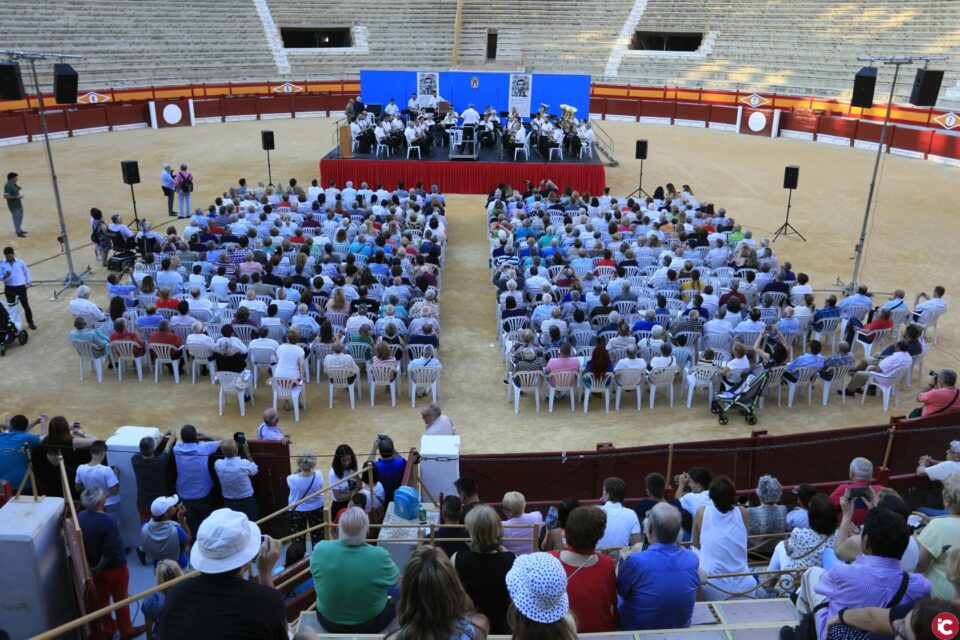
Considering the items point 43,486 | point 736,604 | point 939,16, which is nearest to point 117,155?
A: point 43,486

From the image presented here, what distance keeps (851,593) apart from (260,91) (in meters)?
38.5

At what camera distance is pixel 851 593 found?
15.0 feet

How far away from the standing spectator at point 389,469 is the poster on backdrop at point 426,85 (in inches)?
965

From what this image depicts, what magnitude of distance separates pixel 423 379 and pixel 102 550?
6038 millimetres

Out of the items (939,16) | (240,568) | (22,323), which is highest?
(939,16)

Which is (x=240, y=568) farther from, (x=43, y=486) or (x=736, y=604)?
(x=43, y=486)

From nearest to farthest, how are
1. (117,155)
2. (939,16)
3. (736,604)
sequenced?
1. (736,604)
2. (117,155)
3. (939,16)

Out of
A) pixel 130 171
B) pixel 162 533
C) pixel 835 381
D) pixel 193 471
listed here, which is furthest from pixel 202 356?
pixel 835 381

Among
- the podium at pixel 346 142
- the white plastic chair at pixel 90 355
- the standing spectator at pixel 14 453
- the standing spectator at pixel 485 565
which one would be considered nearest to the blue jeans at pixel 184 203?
the podium at pixel 346 142

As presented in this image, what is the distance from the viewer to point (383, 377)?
1232 centimetres

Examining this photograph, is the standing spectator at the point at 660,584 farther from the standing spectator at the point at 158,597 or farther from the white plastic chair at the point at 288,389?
the white plastic chair at the point at 288,389

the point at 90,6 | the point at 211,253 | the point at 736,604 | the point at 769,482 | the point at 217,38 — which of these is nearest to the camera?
the point at 736,604

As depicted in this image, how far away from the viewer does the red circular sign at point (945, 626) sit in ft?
11.4

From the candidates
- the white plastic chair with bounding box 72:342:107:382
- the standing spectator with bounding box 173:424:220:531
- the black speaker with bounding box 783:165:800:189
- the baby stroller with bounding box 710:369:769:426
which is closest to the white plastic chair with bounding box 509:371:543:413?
the baby stroller with bounding box 710:369:769:426
